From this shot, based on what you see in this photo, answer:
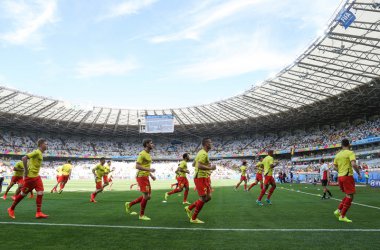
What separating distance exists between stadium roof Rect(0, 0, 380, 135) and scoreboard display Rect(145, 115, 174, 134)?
8255 millimetres

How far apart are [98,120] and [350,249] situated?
222 ft

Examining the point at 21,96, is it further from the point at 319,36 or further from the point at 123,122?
the point at 319,36

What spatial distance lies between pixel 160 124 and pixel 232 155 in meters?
28.3

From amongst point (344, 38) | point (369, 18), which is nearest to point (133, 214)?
point (369, 18)

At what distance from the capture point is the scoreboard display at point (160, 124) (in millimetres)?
54250

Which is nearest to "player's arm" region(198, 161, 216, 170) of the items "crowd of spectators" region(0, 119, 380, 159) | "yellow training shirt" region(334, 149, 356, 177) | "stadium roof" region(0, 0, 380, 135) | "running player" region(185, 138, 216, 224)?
"running player" region(185, 138, 216, 224)

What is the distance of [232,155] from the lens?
255 feet

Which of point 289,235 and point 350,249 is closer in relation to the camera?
point 350,249

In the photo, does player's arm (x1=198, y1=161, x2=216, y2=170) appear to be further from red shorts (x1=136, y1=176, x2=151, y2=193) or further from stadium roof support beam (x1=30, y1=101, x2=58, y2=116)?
stadium roof support beam (x1=30, y1=101, x2=58, y2=116)

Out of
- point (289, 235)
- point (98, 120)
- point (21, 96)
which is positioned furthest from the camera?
point (98, 120)

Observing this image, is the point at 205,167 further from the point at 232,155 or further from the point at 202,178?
the point at 232,155

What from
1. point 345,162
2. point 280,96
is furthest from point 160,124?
point 345,162

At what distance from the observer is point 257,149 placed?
247 ft

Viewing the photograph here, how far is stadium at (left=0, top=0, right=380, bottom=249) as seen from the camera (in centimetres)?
702
